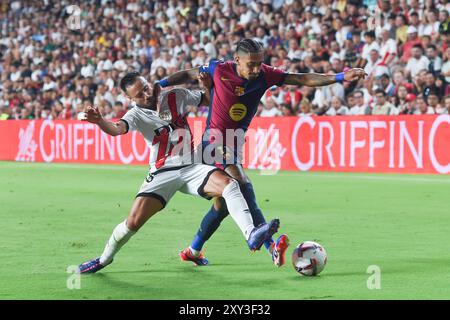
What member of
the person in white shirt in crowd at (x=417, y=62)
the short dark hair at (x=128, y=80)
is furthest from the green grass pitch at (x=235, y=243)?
the person in white shirt in crowd at (x=417, y=62)

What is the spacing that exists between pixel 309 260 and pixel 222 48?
18.2m

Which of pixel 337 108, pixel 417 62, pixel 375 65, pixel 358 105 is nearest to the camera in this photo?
pixel 417 62

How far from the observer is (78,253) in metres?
8.31

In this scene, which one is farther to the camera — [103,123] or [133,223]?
[133,223]

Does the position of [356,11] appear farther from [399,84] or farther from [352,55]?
[399,84]

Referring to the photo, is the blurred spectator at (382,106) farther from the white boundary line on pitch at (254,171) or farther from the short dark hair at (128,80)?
the short dark hair at (128,80)

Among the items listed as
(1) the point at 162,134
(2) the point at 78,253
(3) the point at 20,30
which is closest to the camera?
(1) the point at 162,134

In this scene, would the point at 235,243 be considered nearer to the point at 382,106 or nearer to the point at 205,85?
the point at 205,85

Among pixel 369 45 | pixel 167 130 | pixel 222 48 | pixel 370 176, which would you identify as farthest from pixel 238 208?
pixel 222 48

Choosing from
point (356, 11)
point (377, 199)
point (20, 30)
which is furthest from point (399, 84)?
point (20, 30)

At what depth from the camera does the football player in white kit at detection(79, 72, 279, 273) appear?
7086 mm

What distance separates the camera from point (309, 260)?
6.91 meters

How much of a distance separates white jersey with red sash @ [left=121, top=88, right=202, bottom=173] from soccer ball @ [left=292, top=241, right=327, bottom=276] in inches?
50.0

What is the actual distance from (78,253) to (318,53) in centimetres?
1471
